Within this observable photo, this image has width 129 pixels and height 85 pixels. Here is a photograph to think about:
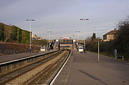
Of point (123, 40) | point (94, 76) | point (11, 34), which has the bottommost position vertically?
point (94, 76)

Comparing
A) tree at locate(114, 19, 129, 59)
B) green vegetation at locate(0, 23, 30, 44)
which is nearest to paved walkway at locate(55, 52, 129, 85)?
tree at locate(114, 19, 129, 59)

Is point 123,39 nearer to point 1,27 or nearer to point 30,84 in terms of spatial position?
point 30,84

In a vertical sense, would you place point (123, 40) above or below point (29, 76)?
above

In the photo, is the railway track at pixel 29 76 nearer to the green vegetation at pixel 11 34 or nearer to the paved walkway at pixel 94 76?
the paved walkway at pixel 94 76

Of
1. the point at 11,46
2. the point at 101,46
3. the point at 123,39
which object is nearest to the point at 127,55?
the point at 123,39

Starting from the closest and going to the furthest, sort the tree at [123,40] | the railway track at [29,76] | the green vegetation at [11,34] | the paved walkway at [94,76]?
the paved walkway at [94,76]
the railway track at [29,76]
the tree at [123,40]
the green vegetation at [11,34]

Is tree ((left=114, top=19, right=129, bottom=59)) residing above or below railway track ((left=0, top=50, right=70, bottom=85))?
above

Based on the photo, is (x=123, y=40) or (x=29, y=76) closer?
(x=29, y=76)

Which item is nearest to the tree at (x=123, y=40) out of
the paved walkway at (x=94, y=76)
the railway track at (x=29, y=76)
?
the paved walkway at (x=94, y=76)

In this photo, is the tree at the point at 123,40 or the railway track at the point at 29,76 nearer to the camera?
the railway track at the point at 29,76

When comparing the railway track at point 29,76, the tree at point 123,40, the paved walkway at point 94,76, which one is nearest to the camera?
the paved walkway at point 94,76

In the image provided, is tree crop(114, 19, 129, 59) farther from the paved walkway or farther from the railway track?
the railway track

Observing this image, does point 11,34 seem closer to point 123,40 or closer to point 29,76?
point 123,40

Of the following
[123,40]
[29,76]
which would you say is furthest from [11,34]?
[29,76]
